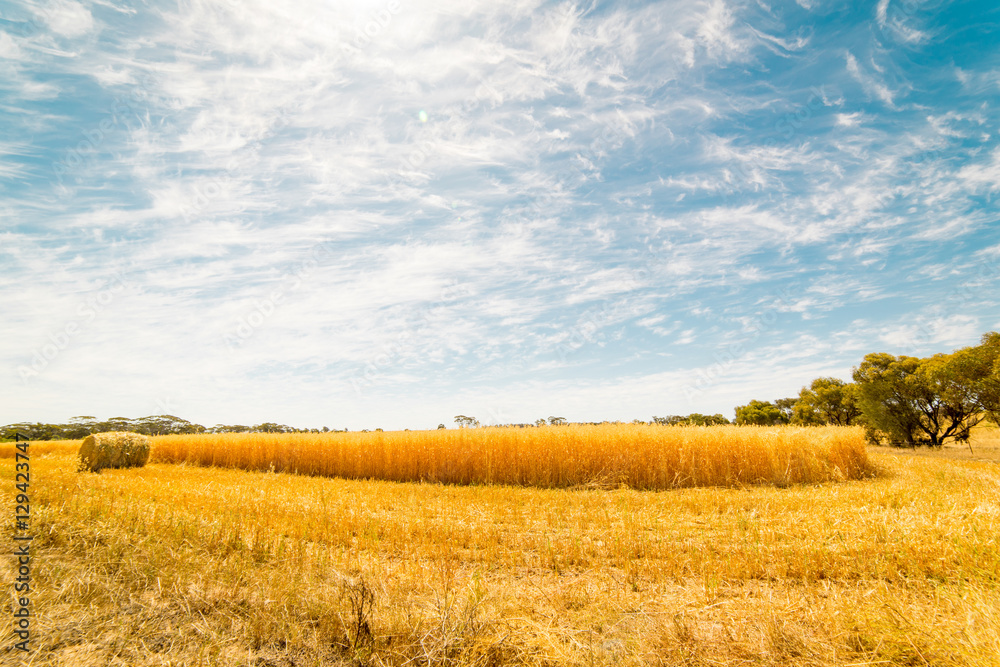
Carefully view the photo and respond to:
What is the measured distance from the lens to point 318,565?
487 cm

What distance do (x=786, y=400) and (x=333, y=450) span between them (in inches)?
2996

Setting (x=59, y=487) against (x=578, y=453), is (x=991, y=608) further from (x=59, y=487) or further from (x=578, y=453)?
(x=59, y=487)

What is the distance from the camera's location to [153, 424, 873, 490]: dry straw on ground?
1342cm

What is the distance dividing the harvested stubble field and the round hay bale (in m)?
13.4

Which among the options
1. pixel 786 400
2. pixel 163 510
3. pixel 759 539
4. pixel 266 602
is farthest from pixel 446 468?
pixel 786 400

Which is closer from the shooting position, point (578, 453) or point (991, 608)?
point (991, 608)

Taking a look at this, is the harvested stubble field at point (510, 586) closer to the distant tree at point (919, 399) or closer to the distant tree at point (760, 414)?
the distant tree at point (919, 399)

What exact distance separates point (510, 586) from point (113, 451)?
71.9 ft

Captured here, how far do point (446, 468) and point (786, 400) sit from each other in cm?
7513

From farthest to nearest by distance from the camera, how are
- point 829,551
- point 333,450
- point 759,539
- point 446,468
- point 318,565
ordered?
point 333,450, point 446,468, point 759,539, point 829,551, point 318,565

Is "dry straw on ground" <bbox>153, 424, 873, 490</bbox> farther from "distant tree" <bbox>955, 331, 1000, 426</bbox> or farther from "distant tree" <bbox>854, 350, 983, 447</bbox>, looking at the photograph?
"distant tree" <bbox>854, 350, 983, 447</bbox>

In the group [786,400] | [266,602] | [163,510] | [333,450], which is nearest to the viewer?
[266,602]

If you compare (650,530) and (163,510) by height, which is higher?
(163,510)

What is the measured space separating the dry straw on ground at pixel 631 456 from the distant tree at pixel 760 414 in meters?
52.6
